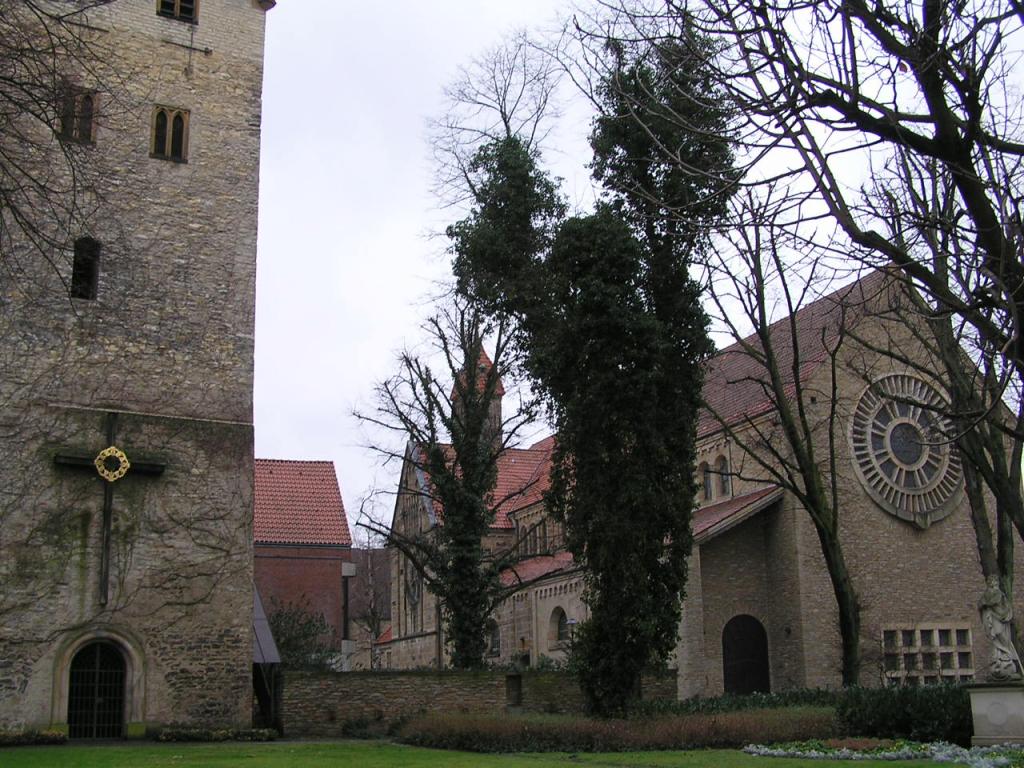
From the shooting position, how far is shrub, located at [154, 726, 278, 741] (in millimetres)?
22359

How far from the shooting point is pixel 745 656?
3341 centimetres

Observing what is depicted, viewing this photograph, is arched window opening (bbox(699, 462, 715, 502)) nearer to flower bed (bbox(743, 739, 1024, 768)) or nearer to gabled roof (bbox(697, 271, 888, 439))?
gabled roof (bbox(697, 271, 888, 439))

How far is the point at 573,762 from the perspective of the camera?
662 inches

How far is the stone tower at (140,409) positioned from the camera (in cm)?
2294

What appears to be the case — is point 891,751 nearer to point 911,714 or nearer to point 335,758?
point 911,714

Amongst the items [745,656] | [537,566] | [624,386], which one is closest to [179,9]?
[624,386]

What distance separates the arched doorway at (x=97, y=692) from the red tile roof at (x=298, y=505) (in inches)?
647

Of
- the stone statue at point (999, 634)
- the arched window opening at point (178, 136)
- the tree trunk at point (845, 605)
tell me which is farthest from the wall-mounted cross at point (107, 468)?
the stone statue at point (999, 634)

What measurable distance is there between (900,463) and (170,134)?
23061mm

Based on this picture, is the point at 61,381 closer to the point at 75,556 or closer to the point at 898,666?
the point at 75,556

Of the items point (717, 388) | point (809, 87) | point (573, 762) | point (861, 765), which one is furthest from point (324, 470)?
point (809, 87)

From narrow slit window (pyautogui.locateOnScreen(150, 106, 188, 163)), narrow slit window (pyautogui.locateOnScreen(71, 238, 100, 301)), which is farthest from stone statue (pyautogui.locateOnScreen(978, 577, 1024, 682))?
narrow slit window (pyautogui.locateOnScreen(150, 106, 188, 163))

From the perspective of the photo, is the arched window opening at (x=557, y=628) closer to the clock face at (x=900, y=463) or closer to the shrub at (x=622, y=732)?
the clock face at (x=900, y=463)

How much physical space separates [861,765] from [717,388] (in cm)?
2583
